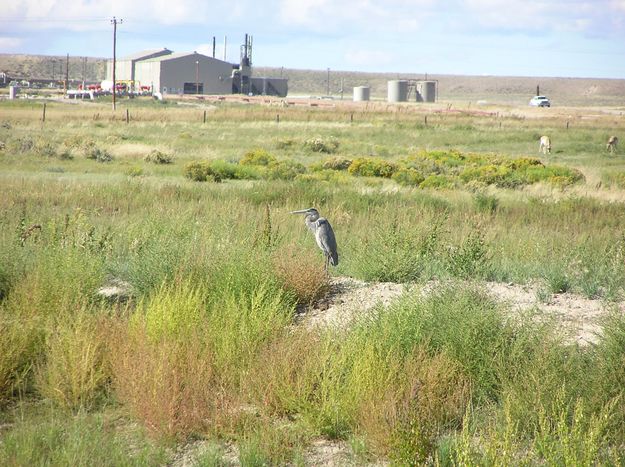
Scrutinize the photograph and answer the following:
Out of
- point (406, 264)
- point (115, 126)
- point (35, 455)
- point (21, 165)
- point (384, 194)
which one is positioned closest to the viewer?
point (35, 455)

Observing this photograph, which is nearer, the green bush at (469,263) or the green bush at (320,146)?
the green bush at (469,263)

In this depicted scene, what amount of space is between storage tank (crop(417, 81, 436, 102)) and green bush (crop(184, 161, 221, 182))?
326 feet

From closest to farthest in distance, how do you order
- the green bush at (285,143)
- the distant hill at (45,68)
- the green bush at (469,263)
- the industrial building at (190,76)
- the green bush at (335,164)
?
the green bush at (469,263) < the green bush at (335,164) < the green bush at (285,143) < the industrial building at (190,76) < the distant hill at (45,68)

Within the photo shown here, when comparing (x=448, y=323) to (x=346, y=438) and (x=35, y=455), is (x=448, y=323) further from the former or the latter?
(x=35, y=455)

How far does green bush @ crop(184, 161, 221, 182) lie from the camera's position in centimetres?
2686

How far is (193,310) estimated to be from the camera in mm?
8578

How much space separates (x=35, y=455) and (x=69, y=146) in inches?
1194

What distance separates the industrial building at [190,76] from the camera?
108m

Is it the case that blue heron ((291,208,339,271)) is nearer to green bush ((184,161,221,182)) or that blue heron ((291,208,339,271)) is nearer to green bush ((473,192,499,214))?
green bush ((473,192,499,214))

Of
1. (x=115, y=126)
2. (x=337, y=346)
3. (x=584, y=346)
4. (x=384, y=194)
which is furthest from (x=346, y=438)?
(x=115, y=126)

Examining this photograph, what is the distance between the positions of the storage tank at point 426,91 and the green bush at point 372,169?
311 feet

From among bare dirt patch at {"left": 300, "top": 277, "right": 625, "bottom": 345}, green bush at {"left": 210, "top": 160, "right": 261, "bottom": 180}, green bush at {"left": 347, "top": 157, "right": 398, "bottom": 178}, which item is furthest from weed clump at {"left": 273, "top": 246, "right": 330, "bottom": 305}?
green bush at {"left": 347, "top": 157, "right": 398, "bottom": 178}

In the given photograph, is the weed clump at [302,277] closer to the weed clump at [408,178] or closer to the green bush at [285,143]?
the weed clump at [408,178]

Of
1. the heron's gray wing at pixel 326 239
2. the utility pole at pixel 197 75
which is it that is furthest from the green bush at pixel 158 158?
the utility pole at pixel 197 75
